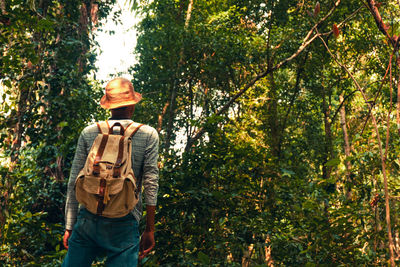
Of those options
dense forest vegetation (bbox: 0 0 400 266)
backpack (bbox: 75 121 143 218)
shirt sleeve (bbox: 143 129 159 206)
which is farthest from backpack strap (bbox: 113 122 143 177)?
dense forest vegetation (bbox: 0 0 400 266)

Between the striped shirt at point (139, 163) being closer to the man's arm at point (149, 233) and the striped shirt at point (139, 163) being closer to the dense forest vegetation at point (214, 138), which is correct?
the man's arm at point (149, 233)

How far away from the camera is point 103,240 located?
6.63ft

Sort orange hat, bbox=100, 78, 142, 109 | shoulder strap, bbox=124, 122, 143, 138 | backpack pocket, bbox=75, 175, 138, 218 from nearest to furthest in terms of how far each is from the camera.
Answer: backpack pocket, bbox=75, 175, 138, 218 → shoulder strap, bbox=124, 122, 143, 138 → orange hat, bbox=100, 78, 142, 109

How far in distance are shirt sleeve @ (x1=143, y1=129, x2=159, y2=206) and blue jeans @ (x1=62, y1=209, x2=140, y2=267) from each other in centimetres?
17

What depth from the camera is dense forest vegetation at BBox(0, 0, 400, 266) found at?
13.0 ft

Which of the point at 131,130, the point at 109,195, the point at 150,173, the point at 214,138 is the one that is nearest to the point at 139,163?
the point at 150,173

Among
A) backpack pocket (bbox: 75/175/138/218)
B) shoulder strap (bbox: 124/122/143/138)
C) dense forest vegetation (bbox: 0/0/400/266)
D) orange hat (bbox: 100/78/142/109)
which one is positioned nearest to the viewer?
backpack pocket (bbox: 75/175/138/218)

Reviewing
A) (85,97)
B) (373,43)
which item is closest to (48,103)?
(85,97)

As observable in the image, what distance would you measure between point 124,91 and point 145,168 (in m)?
0.49

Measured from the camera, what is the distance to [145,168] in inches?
87.4

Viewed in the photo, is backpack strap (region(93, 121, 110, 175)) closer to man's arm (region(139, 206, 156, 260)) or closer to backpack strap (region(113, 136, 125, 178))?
backpack strap (region(113, 136, 125, 178))

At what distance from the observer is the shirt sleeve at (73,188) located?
2191 mm

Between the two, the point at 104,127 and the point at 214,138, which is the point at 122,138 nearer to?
the point at 104,127

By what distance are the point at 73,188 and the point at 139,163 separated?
0.40 metres
